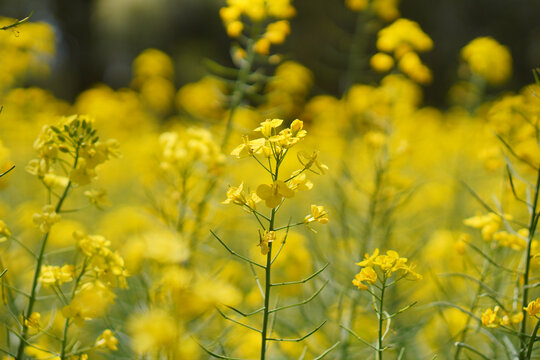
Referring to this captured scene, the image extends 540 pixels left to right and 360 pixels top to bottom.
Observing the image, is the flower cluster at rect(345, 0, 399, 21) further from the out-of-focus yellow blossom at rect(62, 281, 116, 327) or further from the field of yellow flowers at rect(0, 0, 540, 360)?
the out-of-focus yellow blossom at rect(62, 281, 116, 327)

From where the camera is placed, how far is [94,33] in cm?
905

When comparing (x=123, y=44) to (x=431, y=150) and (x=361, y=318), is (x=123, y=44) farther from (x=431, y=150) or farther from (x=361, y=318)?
(x=361, y=318)

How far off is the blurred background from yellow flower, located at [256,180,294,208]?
21.6 ft

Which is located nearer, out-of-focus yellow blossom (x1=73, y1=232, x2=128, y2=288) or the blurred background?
out-of-focus yellow blossom (x1=73, y1=232, x2=128, y2=288)

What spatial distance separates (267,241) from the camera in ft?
2.80

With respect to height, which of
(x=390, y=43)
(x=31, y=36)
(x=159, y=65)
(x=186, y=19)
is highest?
(x=186, y=19)

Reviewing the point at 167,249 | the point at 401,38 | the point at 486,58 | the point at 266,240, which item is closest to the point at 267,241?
the point at 266,240

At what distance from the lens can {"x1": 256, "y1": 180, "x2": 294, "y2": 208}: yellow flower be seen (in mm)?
862

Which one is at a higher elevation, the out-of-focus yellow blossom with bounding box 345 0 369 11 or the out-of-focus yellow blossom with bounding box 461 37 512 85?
the out-of-focus yellow blossom with bounding box 461 37 512 85

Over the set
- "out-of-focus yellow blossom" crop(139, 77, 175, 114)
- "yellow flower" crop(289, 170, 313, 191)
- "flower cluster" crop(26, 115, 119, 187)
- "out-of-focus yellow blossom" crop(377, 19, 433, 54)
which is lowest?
"yellow flower" crop(289, 170, 313, 191)

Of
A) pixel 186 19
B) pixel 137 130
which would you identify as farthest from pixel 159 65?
pixel 186 19

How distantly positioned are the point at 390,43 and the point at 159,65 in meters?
3.24

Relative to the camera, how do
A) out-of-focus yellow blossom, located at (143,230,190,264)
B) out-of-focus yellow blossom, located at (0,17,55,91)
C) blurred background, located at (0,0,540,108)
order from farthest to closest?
1. blurred background, located at (0,0,540,108)
2. out-of-focus yellow blossom, located at (0,17,55,91)
3. out-of-focus yellow blossom, located at (143,230,190,264)

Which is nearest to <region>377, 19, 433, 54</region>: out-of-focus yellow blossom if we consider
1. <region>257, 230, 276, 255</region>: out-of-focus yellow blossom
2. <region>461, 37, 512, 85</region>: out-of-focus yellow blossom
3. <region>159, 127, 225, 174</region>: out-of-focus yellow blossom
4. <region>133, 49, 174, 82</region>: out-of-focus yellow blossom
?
<region>159, 127, 225, 174</region>: out-of-focus yellow blossom
